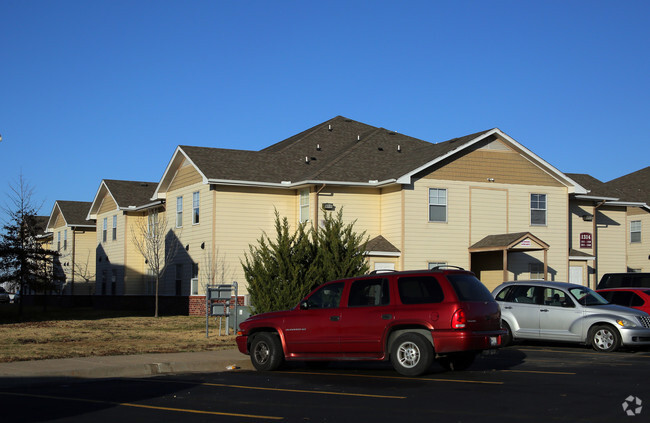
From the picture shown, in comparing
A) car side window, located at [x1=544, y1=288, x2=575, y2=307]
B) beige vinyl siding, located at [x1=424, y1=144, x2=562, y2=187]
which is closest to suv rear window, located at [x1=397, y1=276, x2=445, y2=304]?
car side window, located at [x1=544, y1=288, x2=575, y2=307]

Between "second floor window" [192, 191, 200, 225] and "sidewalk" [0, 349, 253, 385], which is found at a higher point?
"second floor window" [192, 191, 200, 225]

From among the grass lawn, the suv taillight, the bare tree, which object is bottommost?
the grass lawn

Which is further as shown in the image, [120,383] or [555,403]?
[120,383]

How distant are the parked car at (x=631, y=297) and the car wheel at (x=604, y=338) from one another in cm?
286

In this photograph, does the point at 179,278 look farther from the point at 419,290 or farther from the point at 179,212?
the point at 419,290

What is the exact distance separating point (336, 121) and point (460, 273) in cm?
2787

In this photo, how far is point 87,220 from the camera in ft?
179

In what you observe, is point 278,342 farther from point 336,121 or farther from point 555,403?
point 336,121

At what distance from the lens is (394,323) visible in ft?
44.5

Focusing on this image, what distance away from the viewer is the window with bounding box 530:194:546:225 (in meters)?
34.4

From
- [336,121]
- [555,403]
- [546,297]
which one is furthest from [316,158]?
[555,403]

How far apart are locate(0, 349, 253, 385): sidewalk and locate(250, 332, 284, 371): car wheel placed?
2.59ft

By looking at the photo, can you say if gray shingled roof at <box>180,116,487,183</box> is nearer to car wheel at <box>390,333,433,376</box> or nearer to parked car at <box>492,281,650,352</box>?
parked car at <box>492,281,650,352</box>

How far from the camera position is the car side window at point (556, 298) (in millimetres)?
19094
